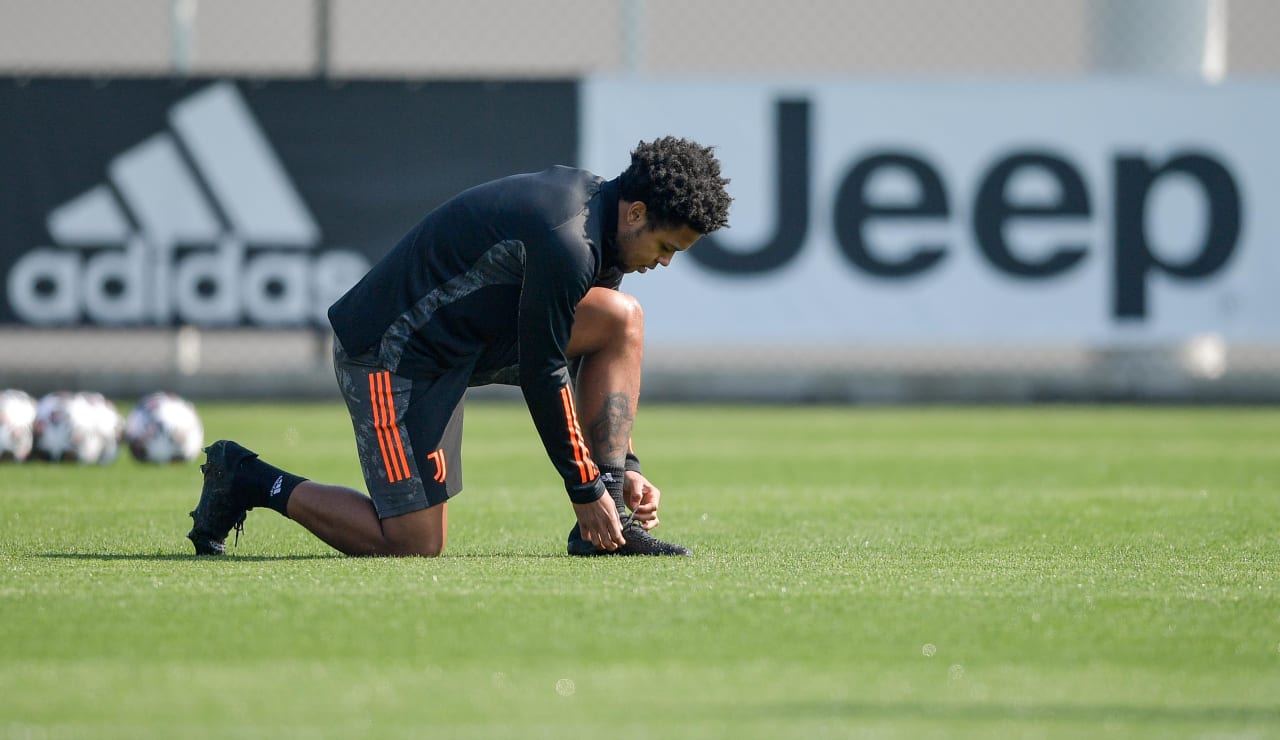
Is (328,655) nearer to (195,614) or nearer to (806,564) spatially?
(195,614)

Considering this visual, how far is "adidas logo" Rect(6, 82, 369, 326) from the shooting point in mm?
13844

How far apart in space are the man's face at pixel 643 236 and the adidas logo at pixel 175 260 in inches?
356

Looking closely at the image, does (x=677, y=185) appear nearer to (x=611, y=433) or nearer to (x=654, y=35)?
(x=611, y=433)

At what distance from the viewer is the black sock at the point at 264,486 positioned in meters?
5.39

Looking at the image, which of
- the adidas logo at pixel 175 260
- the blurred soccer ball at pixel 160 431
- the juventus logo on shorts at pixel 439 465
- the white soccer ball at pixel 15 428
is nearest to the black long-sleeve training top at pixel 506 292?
the juventus logo on shorts at pixel 439 465

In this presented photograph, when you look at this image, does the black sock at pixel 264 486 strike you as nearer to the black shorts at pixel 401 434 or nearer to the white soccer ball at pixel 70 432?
the black shorts at pixel 401 434

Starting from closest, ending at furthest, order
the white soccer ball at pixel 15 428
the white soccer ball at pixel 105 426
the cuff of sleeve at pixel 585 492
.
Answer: the cuff of sleeve at pixel 585 492, the white soccer ball at pixel 15 428, the white soccer ball at pixel 105 426

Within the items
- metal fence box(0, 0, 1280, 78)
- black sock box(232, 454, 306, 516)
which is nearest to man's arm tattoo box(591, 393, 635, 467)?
black sock box(232, 454, 306, 516)

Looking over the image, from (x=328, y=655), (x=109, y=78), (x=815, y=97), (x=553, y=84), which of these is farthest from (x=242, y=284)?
(x=328, y=655)

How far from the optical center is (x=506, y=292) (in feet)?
17.0

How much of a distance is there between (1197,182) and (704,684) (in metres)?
11.9

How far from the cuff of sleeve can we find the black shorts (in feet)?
1.76

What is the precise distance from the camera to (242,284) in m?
13.9

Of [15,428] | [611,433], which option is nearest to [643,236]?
[611,433]
